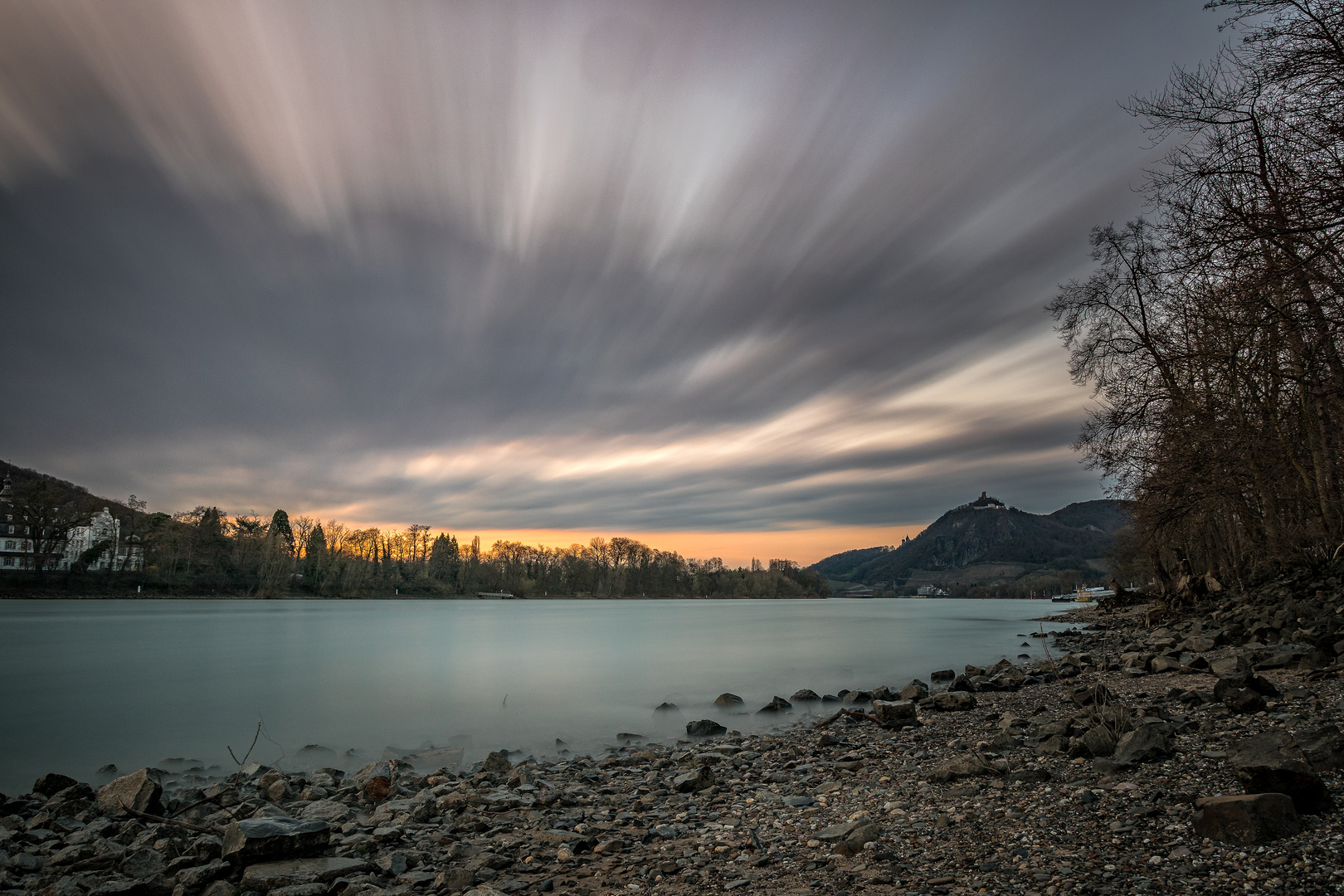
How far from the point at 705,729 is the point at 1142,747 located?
10.7 metres

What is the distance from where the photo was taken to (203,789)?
10.7 meters

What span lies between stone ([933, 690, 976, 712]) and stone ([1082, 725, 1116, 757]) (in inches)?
292

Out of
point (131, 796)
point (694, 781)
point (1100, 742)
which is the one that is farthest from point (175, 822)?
point (1100, 742)

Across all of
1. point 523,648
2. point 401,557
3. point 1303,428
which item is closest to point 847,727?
point 1303,428

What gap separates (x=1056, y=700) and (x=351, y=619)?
73.1 m

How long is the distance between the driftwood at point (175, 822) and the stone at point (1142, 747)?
1080 cm

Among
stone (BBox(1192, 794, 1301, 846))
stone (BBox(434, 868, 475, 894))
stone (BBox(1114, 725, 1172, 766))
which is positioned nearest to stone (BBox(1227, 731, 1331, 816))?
stone (BBox(1192, 794, 1301, 846))

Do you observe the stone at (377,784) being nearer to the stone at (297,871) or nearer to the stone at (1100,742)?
the stone at (297,871)

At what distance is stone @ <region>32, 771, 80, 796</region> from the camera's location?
35.9 feet

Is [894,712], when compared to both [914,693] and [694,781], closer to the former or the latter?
[914,693]

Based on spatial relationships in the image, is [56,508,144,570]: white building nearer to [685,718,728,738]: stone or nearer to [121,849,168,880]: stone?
[685,718,728,738]: stone

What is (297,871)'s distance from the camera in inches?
254

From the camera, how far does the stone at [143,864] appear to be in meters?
6.56

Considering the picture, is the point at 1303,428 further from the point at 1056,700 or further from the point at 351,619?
the point at 351,619
